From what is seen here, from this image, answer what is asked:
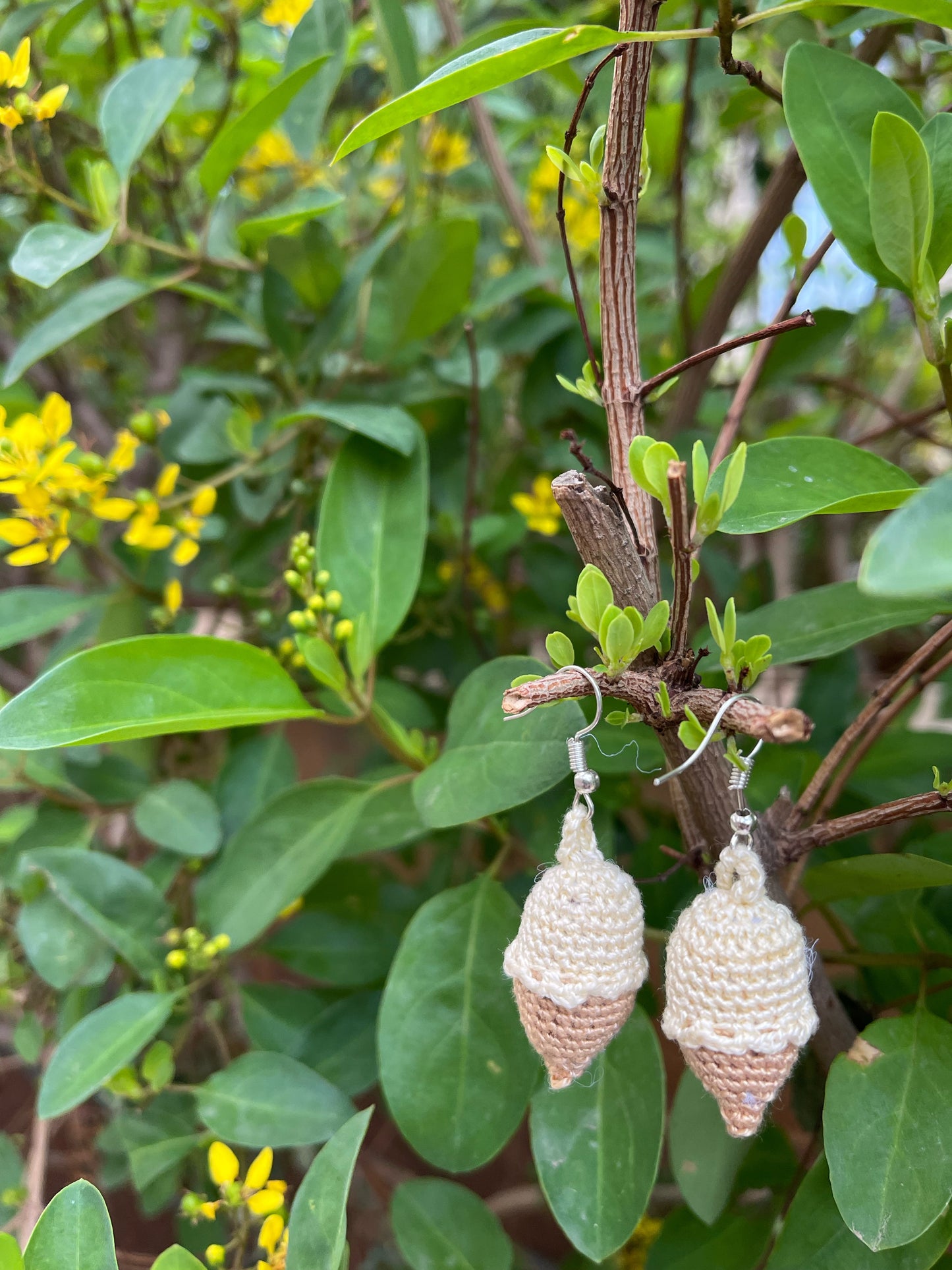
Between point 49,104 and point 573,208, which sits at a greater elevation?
point 49,104

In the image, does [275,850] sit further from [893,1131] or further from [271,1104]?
[893,1131]

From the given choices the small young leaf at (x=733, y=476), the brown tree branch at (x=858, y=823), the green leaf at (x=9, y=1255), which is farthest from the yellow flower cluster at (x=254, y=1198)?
the small young leaf at (x=733, y=476)

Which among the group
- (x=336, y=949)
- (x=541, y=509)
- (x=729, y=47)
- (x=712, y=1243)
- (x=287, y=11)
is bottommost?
(x=712, y=1243)

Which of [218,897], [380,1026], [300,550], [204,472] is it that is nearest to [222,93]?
[204,472]

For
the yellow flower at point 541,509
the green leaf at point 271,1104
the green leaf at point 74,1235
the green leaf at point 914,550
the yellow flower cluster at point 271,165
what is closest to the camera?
the green leaf at point 914,550

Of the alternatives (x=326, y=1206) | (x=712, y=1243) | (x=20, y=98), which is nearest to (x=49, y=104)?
(x=20, y=98)

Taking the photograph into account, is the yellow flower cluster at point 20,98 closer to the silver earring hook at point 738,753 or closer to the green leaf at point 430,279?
the green leaf at point 430,279
